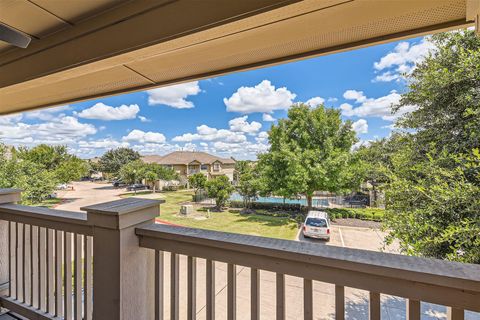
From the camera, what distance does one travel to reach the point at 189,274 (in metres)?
1.00

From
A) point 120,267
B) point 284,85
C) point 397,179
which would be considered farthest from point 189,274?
point 284,85

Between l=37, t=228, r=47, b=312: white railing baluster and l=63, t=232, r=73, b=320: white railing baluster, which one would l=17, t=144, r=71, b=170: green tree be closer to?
l=37, t=228, r=47, b=312: white railing baluster

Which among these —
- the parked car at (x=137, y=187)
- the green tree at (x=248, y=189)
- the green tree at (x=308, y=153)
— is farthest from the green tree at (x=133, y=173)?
the green tree at (x=308, y=153)

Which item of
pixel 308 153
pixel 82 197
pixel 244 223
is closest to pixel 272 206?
pixel 244 223

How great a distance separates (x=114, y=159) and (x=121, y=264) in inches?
1464

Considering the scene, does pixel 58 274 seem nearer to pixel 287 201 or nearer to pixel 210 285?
pixel 210 285

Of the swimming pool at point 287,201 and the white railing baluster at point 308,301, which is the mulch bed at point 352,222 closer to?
the swimming pool at point 287,201

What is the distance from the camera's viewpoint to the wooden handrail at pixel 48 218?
1.25 metres

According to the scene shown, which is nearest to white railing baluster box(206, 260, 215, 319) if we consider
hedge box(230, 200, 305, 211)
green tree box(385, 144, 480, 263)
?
green tree box(385, 144, 480, 263)

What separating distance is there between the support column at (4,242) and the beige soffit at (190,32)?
810 mm

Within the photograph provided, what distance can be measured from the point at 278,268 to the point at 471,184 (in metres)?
2.38

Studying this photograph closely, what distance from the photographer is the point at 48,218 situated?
1.38 m

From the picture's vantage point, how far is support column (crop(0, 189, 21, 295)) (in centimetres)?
165

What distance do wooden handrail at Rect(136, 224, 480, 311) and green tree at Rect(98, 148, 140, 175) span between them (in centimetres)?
3562
